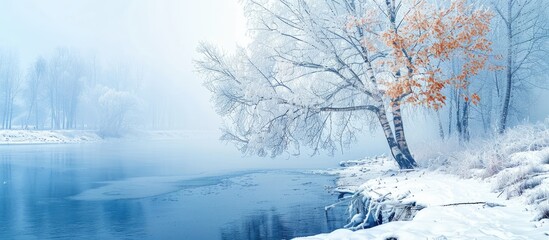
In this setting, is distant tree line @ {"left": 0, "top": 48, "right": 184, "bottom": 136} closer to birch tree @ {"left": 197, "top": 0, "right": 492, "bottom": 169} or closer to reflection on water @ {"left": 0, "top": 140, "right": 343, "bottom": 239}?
reflection on water @ {"left": 0, "top": 140, "right": 343, "bottom": 239}

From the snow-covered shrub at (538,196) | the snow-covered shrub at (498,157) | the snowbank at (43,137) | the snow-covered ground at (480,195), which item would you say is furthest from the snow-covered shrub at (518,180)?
the snowbank at (43,137)

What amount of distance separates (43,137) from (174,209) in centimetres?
5561

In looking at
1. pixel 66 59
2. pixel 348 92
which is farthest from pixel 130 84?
pixel 348 92

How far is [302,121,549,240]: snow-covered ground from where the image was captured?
7.40 metres

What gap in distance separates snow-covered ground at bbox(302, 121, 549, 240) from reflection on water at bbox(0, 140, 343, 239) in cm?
353

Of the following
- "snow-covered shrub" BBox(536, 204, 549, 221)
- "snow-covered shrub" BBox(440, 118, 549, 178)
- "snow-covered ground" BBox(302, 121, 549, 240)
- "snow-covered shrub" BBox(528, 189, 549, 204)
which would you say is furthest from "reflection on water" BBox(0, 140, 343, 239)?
"snow-covered shrub" BBox(536, 204, 549, 221)

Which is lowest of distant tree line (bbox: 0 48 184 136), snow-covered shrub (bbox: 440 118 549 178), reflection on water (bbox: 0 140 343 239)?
reflection on water (bbox: 0 140 343 239)

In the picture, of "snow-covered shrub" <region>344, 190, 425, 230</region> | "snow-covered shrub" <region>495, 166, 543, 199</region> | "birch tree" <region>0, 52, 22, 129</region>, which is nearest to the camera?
"snow-covered shrub" <region>495, 166, 543, 199</region>

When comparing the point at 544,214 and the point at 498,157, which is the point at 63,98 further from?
the point at 544,214

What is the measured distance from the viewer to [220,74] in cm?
1817

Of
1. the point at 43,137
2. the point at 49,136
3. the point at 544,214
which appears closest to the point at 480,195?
the point at 544,214

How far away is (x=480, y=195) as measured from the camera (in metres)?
9.66

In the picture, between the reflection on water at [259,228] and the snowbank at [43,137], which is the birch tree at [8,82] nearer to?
the snowbank at [43,137]

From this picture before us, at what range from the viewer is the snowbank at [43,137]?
5947cm
